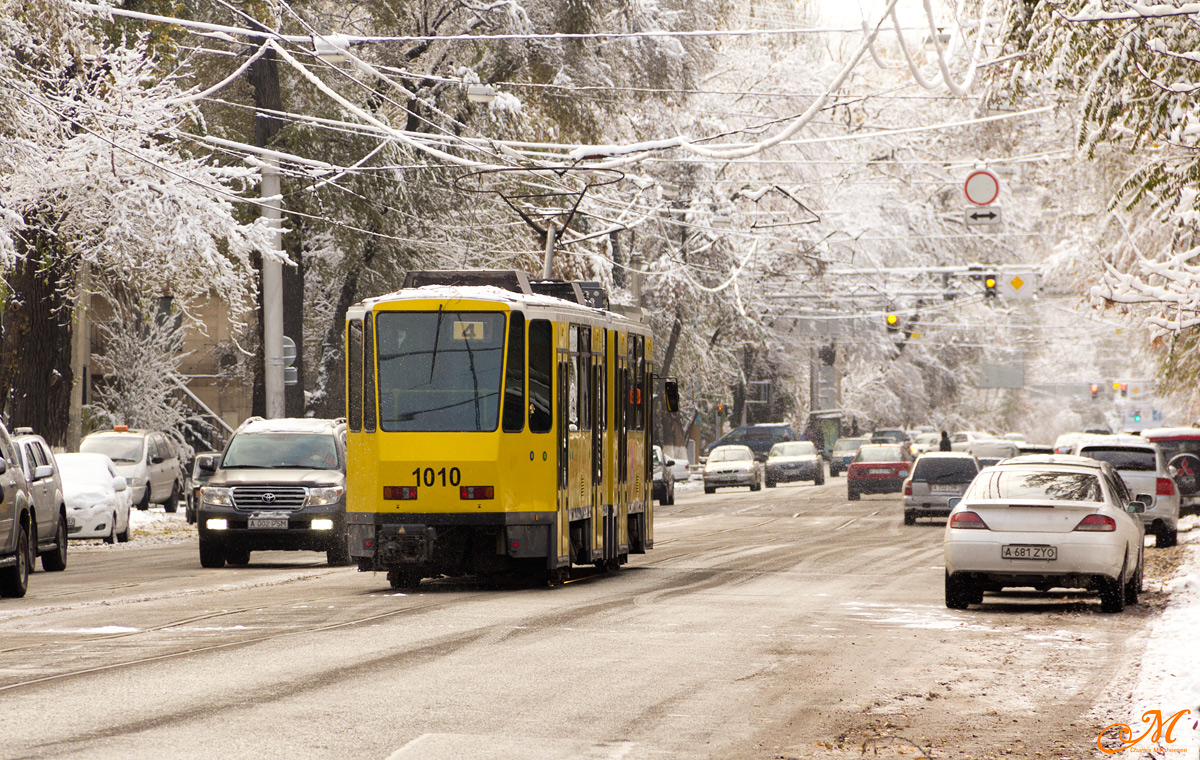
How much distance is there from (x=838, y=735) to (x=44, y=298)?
22832 mm

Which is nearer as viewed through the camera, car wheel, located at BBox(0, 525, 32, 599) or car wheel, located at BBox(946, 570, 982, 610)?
car wheel, located at BBox(946, 570, 982, 610)

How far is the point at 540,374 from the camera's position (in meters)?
18.3

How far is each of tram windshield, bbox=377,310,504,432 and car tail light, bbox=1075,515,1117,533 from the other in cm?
587

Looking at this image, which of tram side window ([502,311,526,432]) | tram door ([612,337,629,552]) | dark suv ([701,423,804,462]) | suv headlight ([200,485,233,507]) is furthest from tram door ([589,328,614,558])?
dark suv ([701,423,804,462])

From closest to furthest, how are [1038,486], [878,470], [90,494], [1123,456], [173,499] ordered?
[1038,486] < [90,494] < [1123,456] < [173,499] < [878,470]

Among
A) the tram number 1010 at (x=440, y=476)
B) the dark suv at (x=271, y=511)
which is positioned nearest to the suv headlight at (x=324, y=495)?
the dark suv at (x=271, y=511)

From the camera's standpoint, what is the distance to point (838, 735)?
9.57m

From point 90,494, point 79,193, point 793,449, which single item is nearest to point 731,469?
point 793,449

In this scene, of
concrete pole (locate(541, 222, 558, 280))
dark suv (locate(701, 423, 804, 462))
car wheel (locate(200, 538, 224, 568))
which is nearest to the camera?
car wheel (locate(200, 538, 224, 568))

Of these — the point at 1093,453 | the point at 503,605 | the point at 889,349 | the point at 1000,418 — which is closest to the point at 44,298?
the point at 503,605

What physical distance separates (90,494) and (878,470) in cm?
2574

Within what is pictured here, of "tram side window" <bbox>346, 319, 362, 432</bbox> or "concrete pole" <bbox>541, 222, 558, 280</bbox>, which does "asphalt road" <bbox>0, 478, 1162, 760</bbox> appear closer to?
"tram side window" <bbox>346, 319, 362, 432</bbox>

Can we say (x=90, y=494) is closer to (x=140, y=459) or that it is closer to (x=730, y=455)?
(x=140, y=459)

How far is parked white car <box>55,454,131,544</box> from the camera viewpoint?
1133 inches
